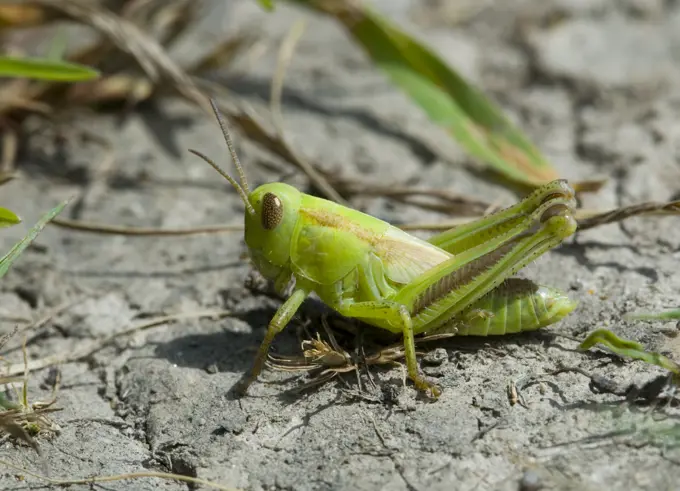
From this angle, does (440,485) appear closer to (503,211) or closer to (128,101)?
Result: (503,211)

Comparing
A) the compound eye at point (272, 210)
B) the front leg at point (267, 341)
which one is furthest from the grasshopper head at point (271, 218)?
the front leg at point (267, 341)

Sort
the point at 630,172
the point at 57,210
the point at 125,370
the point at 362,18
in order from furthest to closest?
1. the point at 362,18
2. the point at 630,172
3. the point at 125,370
4. the point at 57,210

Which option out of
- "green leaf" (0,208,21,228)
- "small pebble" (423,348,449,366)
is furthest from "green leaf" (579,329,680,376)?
"green leaf" (0,208,21,228)

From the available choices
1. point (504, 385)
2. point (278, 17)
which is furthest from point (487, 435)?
point (278, 17)

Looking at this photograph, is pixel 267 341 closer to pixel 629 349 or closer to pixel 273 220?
pixel 273 220

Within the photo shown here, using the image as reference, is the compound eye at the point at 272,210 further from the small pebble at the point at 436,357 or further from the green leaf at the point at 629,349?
the green leaf at the point at 629,349

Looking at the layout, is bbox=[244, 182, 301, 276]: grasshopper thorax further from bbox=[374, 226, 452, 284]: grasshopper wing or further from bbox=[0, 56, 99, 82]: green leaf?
bbox=[0, 56, 99, 82]: green leaf
